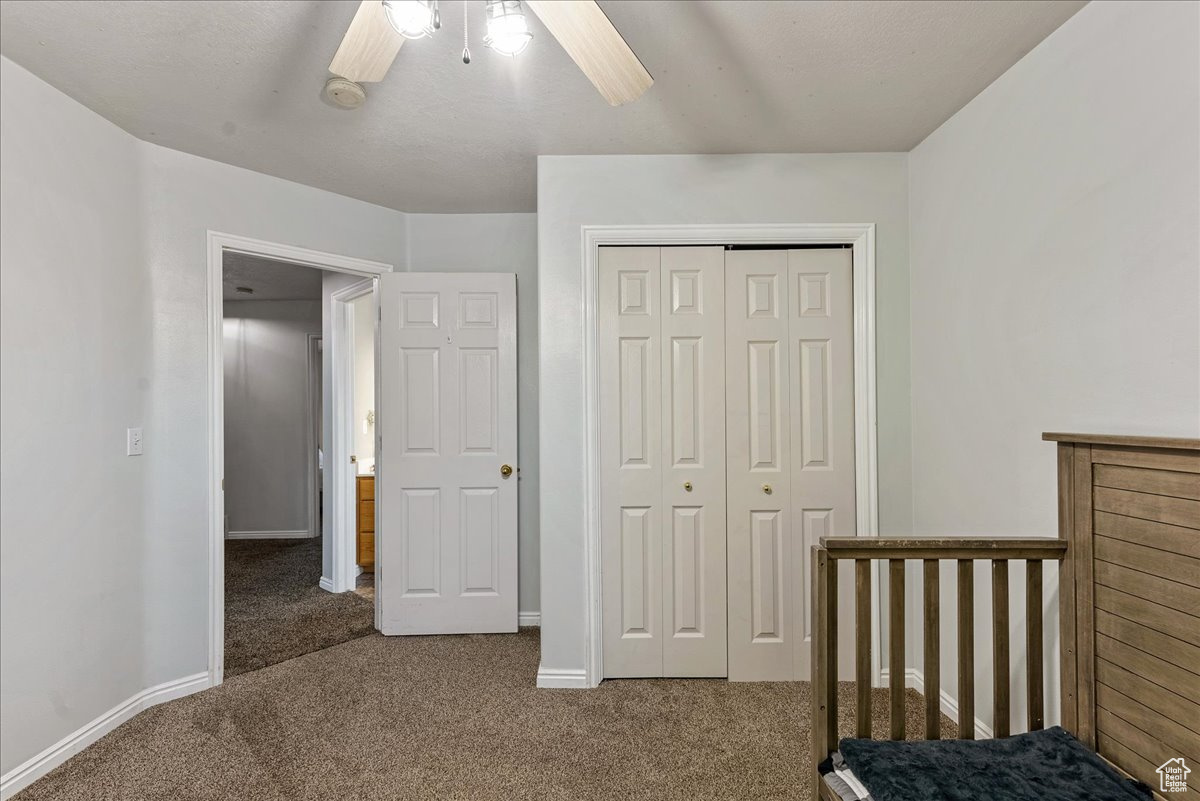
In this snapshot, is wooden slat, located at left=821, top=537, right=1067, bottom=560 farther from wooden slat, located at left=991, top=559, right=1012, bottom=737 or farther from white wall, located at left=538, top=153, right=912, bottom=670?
white wall, located at left=538, top=153, right=912, bottom=670

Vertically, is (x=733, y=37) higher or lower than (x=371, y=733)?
higher

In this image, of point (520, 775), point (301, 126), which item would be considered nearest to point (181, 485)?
point (301, 126)

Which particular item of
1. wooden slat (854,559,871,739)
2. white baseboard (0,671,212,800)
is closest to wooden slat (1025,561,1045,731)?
wooden slat (854,559,871,739)

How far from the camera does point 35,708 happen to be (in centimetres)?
200

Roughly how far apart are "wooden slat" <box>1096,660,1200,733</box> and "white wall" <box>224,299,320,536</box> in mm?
5749

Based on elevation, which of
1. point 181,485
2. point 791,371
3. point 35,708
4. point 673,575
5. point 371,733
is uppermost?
point 791,371

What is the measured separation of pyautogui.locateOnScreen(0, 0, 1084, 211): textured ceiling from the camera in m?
1.70

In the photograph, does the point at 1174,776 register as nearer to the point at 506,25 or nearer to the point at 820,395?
the point at 820,395

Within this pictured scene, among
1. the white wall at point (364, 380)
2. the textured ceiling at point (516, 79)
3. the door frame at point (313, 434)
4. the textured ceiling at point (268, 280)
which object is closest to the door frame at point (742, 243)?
the textured ceiling at point (516, 79)

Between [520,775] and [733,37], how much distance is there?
249cm

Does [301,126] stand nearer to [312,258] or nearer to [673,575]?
[312,258]

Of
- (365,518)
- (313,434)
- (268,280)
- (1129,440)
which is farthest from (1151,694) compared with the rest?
(313,434)

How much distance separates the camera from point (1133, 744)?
4.78ft

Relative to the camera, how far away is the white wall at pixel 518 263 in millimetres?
3459
